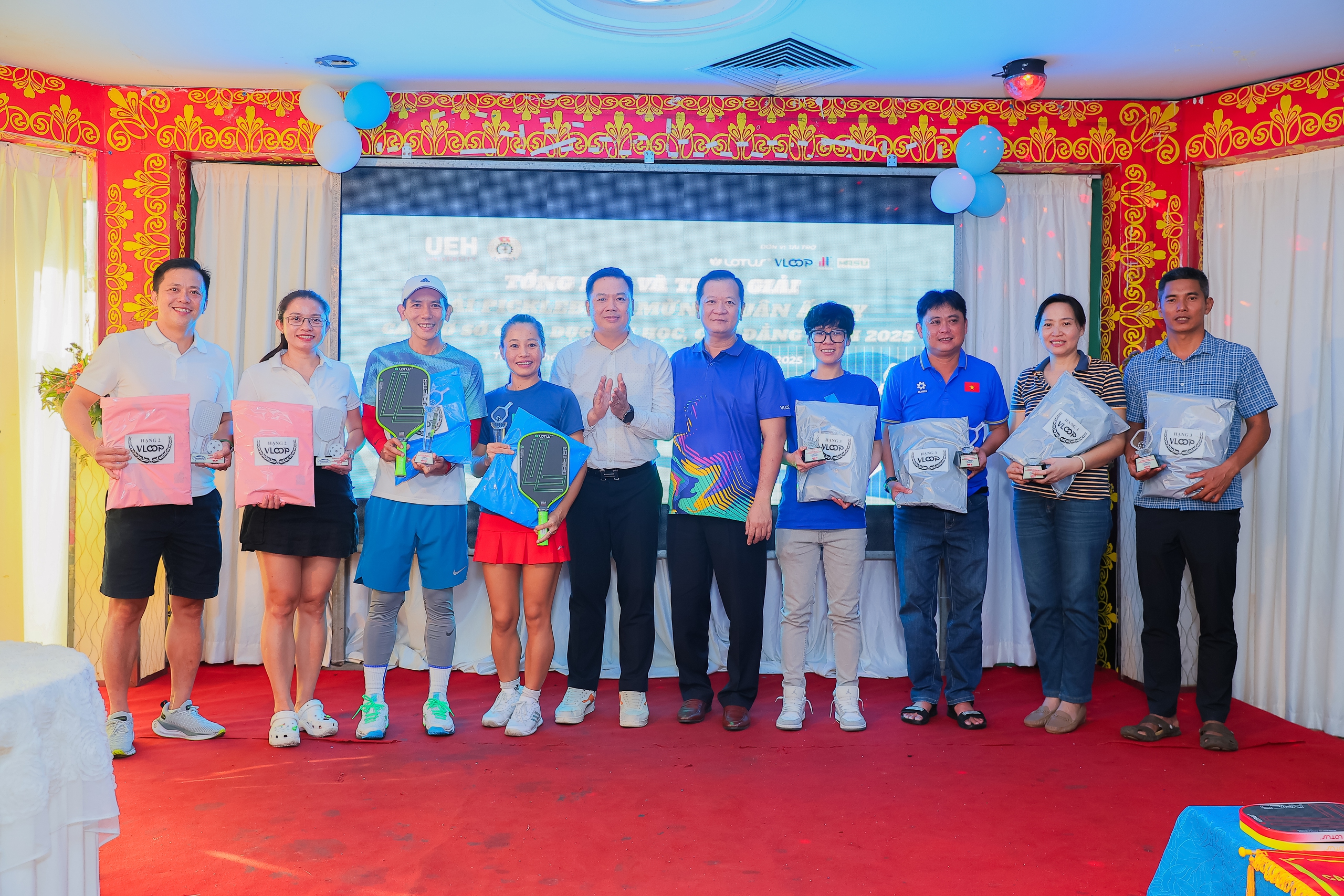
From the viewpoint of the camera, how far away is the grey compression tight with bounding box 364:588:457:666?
10.4 ft

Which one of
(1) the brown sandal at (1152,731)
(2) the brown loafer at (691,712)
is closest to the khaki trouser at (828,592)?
(2) the brown loafer at (691,712)

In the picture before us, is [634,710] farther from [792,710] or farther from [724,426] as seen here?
[724,426]

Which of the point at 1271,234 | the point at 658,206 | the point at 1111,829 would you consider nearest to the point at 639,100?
the point at 658,206

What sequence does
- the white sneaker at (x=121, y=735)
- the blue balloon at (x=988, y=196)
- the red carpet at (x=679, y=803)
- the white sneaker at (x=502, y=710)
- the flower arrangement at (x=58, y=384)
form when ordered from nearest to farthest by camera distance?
1. the red carpet at (x=679, y=803)
2. the white sneaker at (x=121, y=735)
3. the white sneaker at (x=502, y=710)
4. the flower arrangement at (x=58, y=384)
5. the blue balloon at (x=988, y=196)

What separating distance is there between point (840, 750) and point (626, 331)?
65.4 inches

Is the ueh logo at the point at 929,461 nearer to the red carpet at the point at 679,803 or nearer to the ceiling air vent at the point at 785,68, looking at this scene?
the red carpet at the point at 679,803

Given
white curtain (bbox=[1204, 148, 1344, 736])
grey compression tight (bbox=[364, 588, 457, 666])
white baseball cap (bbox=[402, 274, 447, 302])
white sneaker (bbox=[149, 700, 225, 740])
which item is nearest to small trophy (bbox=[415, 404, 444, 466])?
white baseball cap (bbox=[402, 274, 447, 302])

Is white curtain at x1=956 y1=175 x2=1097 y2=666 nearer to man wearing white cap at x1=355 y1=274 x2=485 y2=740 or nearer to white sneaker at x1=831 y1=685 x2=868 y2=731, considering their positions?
white sneaker at x1=831 y1=685 x2=868 y2=731

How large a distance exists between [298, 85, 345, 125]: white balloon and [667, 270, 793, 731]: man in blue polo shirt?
1870 millimetres

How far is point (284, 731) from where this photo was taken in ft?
9.86

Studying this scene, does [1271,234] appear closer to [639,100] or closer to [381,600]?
[639,100]

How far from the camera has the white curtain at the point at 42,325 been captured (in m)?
3.76

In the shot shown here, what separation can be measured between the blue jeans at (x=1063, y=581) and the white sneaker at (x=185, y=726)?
2968mm

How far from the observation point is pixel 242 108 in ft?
13.3
